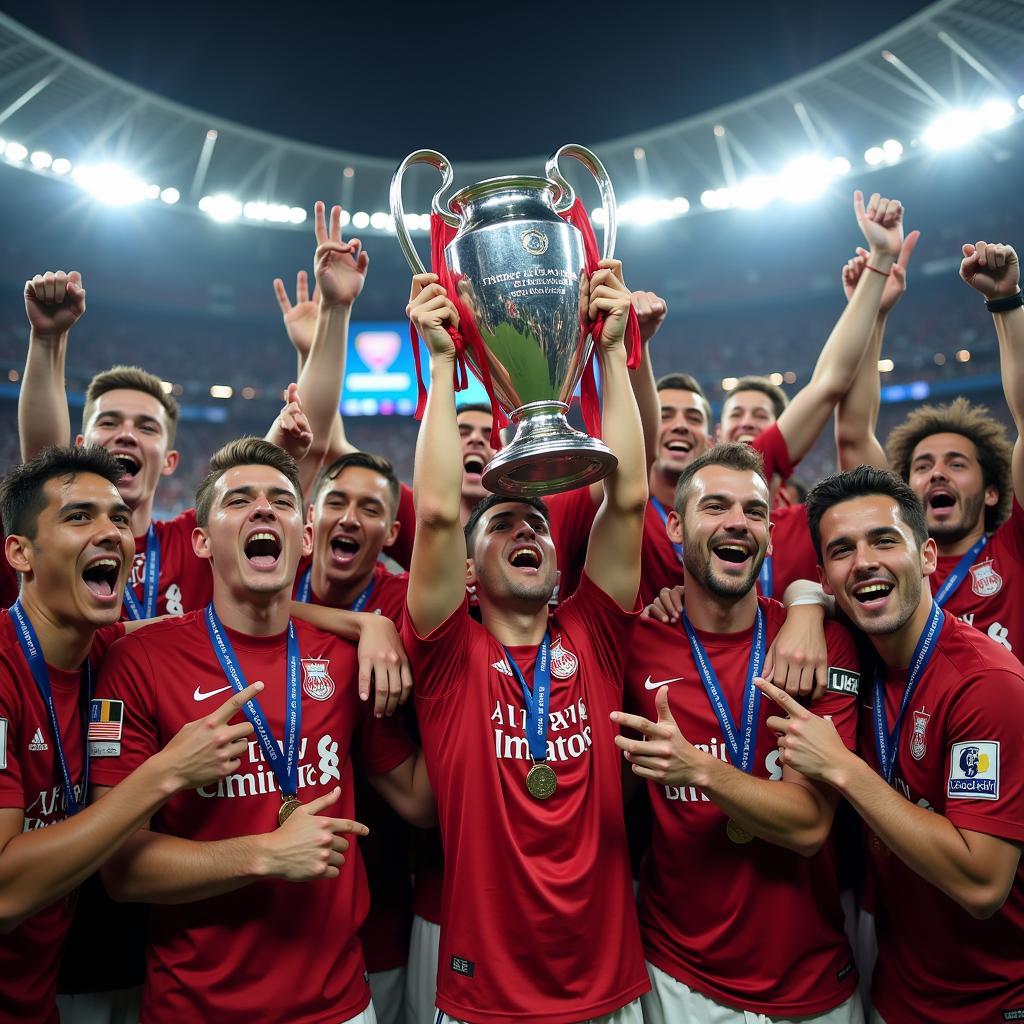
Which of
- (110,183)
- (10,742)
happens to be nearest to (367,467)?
(10,742)

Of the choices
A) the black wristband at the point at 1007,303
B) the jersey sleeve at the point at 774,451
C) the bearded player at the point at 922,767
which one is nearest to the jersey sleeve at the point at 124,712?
the bearded player at the point at 922,767

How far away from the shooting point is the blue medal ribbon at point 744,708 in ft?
8.22

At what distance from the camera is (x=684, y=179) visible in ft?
61.7

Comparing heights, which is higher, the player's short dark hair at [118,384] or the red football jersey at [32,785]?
the player's short dark hair at [118,384]

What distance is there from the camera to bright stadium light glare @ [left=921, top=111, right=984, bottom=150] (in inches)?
606

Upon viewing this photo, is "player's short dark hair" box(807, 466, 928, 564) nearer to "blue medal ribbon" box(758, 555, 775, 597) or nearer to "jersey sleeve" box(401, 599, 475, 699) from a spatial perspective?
"blue medal ribbon" box(758, 555, 775, 597)

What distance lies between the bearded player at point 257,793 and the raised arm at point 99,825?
6.1 inches

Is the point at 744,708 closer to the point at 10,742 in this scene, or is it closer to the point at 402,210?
the point at 402,210

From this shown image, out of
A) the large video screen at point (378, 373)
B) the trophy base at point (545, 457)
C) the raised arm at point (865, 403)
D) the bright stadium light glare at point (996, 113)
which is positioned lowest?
the trophy base at point (545, 457)

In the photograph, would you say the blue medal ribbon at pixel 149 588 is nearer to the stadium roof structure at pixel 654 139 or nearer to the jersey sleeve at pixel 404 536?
the jersey sleeve at pixel 404 536

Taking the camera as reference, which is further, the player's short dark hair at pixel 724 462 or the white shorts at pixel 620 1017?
the player's short dark hair at pixel 724 462

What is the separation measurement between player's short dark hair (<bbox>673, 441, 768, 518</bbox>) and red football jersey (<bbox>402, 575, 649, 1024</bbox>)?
1.59ft

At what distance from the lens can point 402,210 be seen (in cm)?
222

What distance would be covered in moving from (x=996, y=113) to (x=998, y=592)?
1581 centimetres
